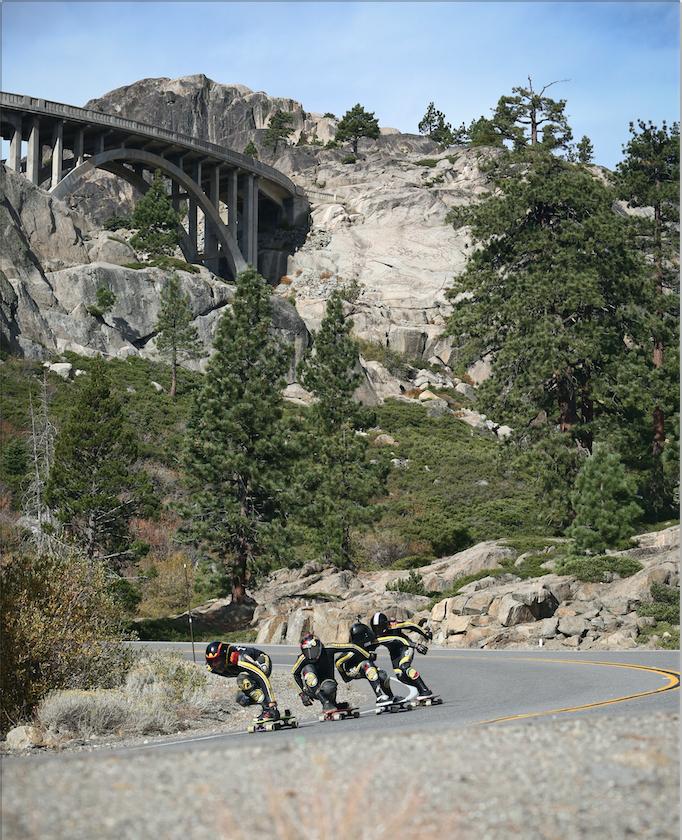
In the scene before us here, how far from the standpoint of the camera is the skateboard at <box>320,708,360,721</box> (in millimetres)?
12898

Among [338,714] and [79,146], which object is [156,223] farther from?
[338,714]

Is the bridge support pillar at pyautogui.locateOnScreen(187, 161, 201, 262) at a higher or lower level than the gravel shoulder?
higher

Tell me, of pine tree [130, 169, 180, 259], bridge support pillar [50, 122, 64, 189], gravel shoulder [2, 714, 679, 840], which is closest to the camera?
gravel shoulder [2, 714, 679, 840]

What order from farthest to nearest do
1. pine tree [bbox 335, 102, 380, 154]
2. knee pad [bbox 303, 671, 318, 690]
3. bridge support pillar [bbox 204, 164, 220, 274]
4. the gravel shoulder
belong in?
pine tree [bbox 335, 102, 380, 154]
bridge support pillar [bbox 204, 164, 220, 274]
knee pad [bbox 303, 671, 318, 690]
the gravel shoulder

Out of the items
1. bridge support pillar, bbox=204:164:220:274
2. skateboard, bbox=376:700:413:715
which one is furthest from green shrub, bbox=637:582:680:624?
bridge support pillar, bbox=204:164:220:274

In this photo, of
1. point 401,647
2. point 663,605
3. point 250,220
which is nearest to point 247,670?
point 401,647

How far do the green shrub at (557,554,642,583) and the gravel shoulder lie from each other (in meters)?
21.6

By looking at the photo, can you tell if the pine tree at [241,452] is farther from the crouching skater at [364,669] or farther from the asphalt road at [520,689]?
the crouching skater at [364,669]

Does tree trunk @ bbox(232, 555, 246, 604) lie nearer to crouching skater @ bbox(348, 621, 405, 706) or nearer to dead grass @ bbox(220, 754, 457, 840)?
crouching skater @ bbox(348, 621, 405, 706)

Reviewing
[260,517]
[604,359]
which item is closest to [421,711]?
[260,517]

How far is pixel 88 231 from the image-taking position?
252ft

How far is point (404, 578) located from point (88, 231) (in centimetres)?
5069

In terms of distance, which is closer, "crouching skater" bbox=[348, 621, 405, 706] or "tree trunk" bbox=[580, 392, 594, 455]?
"crouching skater" bbox=[348, 621, 405, 706]

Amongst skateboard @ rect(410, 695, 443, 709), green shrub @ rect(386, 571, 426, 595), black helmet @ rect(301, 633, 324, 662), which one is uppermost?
black helmet @ rect(301, 633, 324, 662)
